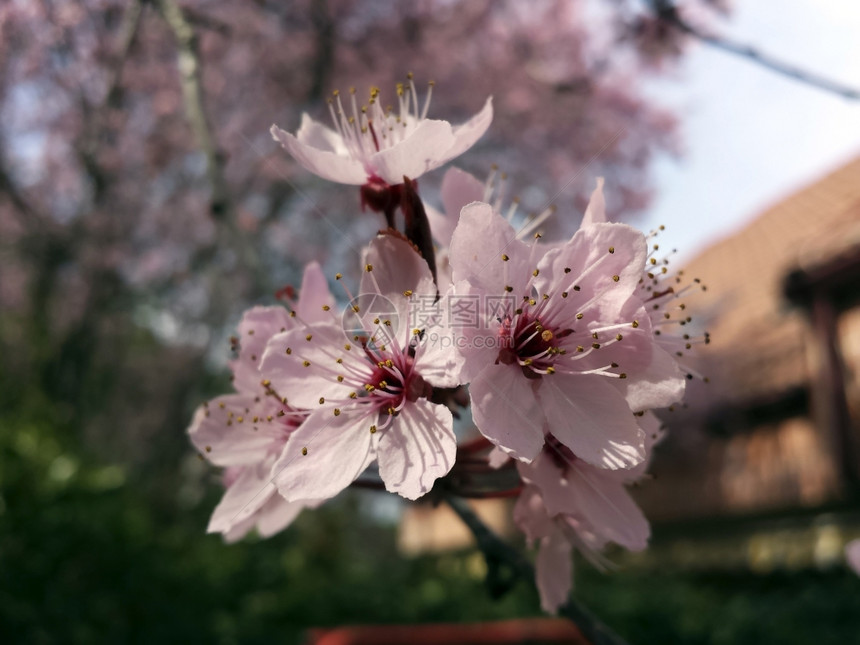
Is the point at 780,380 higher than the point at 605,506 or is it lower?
lower

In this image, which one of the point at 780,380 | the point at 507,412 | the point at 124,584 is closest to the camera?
the point at 507,412

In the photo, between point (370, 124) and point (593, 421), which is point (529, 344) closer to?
point (593, 421)

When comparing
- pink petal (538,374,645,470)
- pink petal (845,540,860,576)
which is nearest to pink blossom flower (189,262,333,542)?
pink petal (538,374,645,470)

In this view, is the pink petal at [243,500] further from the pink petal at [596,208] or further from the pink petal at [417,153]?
the pink petal at [596,208]

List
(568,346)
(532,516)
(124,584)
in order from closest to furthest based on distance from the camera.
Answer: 1. (568,346)
2. (532,516)
3. (124,584)

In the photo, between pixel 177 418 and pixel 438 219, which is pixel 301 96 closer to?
pixel 177 418

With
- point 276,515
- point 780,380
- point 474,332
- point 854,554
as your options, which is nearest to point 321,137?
point 474,332
